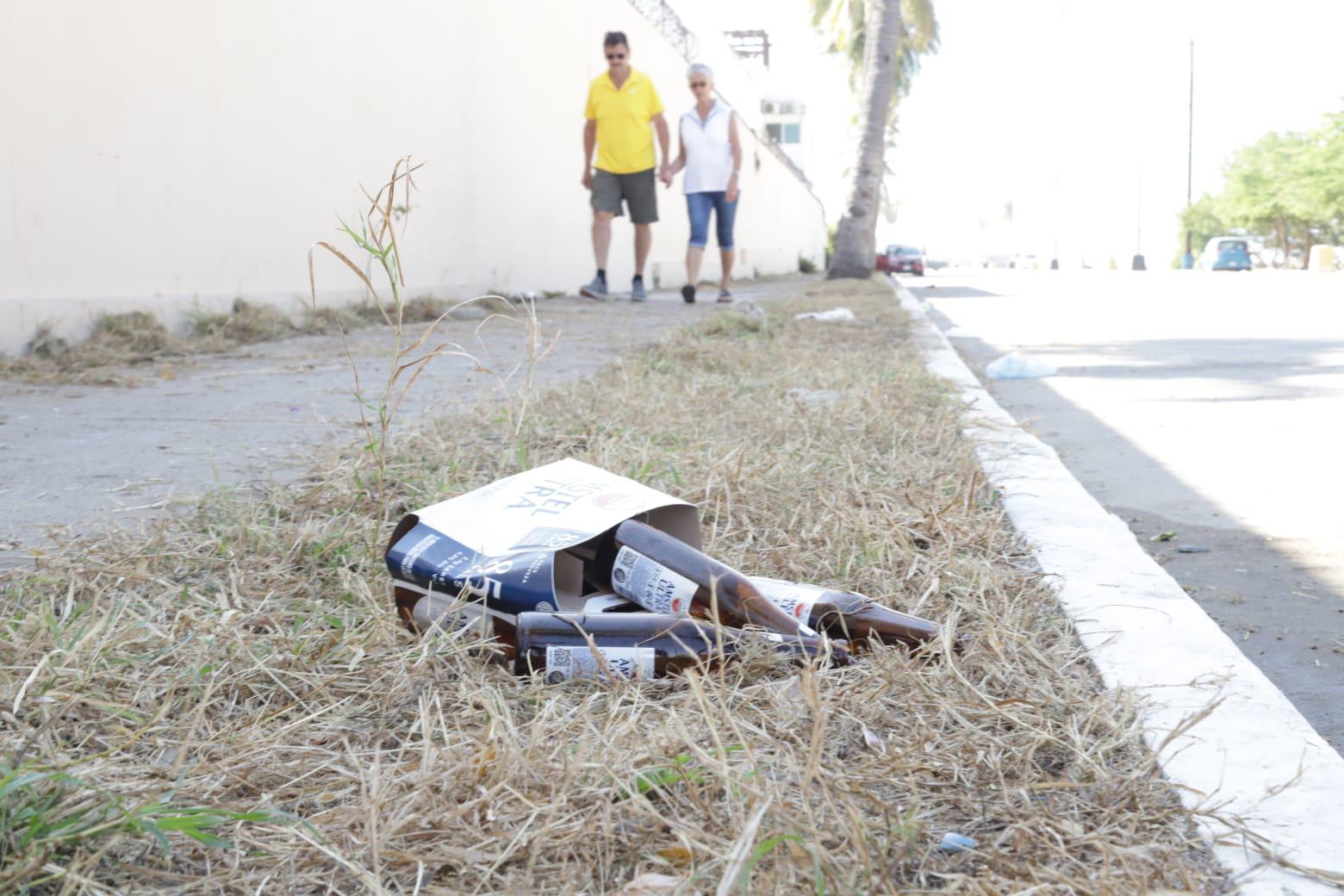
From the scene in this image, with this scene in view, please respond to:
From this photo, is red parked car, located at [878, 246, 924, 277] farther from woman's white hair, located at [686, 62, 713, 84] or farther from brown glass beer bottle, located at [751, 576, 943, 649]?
brown glass beer bottle, located at [751, 576, 943, 649]

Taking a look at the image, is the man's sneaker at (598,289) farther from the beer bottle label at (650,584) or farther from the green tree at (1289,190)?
Result: the green tree at (1289,190)

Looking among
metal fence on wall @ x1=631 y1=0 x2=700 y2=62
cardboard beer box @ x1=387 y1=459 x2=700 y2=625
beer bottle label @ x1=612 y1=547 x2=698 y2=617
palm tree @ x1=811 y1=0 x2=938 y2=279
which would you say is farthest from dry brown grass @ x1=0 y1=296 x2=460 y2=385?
palm tree @ x1=811 y1=0 x2=938 y2=279

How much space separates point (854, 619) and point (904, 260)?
1522 inches

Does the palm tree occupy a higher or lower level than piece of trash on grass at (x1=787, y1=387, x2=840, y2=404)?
higher

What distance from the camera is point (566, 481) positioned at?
68.0 inches

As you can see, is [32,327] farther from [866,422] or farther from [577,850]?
[577,850]

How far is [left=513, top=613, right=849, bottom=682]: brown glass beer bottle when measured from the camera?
4.58ft

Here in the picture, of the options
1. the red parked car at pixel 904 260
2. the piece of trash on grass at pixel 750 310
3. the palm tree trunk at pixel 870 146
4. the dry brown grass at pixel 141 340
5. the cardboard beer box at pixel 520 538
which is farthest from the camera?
the red parked car at pixel 904 260

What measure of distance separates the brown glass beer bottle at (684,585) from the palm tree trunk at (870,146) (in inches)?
488

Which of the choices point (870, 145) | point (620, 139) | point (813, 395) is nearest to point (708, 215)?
point (620, 139)

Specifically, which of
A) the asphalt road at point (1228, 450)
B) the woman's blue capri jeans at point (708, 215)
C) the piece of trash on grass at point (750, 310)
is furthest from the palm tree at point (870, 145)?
the piece of trash on grass at point (750, 310)

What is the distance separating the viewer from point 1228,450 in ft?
11.5

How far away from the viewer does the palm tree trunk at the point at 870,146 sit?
13.4 m

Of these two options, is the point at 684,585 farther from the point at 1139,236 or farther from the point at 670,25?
the point at 1139,236
